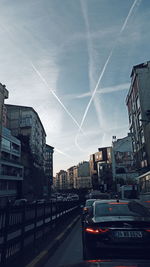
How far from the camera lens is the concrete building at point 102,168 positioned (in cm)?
8931

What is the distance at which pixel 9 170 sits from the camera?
4950cm

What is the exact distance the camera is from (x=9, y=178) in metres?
47.3

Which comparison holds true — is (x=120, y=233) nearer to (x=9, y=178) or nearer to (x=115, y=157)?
(x=9, y=178)

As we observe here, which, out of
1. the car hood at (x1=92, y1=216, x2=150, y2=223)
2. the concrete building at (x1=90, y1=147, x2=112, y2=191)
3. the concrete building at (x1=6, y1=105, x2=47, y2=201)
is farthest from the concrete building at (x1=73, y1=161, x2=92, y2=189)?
the car hood at (x1=92, y1=216, x2=150, y2=223)

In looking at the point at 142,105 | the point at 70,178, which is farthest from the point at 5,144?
the point at 70,178

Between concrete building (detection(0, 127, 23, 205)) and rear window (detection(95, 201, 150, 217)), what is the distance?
41.7 metres

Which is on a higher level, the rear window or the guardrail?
the rear window

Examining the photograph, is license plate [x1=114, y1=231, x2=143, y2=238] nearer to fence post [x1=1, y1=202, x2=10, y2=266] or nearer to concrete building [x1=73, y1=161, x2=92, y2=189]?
fence post [x1=1, y1=202, x2=10, y2=266]

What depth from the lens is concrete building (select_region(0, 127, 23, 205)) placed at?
45.4m

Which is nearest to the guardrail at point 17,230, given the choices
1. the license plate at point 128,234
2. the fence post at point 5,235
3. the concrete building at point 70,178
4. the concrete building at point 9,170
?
the fence post at point 5,235

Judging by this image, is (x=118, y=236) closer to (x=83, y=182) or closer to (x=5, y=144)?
(x=5, y=144)

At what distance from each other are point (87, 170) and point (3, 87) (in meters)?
109

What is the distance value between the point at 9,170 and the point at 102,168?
5927 cm

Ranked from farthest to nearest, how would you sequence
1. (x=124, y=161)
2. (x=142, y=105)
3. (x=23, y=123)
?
(x=124, y=161) → (x=23, y=123) → (x=142, y=105)
